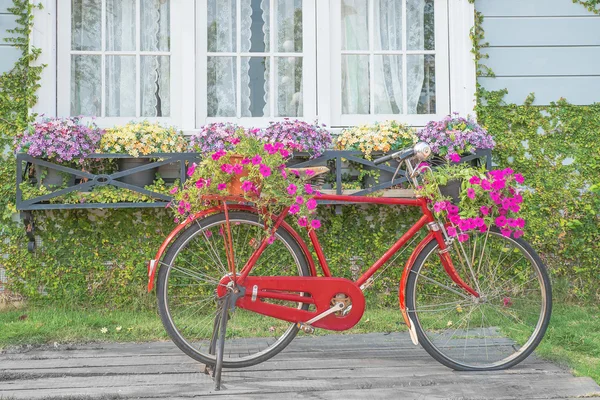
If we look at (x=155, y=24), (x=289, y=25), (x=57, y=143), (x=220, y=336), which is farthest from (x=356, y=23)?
(x=220, y=336)

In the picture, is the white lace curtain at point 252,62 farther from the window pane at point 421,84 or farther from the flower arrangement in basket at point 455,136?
the flower arrangement in basket at point 455,136

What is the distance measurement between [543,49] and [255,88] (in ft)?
6.61

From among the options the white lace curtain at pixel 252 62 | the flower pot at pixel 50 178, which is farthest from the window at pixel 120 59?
the flower pot at pixel 50 178

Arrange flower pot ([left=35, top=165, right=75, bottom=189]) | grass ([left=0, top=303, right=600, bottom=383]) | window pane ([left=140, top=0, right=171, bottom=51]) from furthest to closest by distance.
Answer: window pane ([left=140, top=0, right=171, bottom=51]) < flower pot ([left=35, top=165, right=75, bottom=189]) < grass ([left=0, top=303, right=600, bottom=383])

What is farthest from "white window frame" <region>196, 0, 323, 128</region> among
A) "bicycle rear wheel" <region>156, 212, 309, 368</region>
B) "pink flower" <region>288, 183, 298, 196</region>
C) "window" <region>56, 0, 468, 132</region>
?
"pink flower" <region>288, 183, 298, 196</region>

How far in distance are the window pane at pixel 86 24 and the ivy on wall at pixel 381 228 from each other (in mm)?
320

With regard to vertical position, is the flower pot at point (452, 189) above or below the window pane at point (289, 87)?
below

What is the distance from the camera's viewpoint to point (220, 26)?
4543 millimetres

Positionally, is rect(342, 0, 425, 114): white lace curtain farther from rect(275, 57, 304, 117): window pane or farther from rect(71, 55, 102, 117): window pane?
rect(71, 55, 102, 117): window pane

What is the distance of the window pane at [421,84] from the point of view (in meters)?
4.60

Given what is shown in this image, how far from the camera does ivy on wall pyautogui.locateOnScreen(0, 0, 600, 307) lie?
170 inches

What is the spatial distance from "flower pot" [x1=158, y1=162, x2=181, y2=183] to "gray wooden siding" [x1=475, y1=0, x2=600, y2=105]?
7.08ft

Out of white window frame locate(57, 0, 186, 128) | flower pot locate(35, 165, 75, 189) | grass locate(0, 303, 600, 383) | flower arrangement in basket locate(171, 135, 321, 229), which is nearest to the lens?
flower arrangement in basket locate(171, 135, 321, 229)

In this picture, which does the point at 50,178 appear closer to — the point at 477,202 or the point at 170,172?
the point at 170,172
